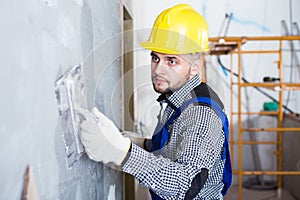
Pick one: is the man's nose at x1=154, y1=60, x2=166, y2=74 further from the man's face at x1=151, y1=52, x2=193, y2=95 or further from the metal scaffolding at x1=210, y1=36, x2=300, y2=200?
the metal scaffolding at x1=210, y1=36, x2=300, y2=200

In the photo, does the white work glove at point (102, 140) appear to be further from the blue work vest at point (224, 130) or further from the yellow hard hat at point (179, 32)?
the yellow hard hat at point (179, 32)

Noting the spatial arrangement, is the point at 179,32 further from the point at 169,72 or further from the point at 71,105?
the point at 71,105

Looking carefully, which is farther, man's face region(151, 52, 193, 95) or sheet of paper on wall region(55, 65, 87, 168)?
man's face region(151, 52, 193, 95)

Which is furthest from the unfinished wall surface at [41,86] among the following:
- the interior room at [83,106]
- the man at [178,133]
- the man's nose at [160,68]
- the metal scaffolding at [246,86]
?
the metal scaffolding at [246,86]

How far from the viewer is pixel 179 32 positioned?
1391mm

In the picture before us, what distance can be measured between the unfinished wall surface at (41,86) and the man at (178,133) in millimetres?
142

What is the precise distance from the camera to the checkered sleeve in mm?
983

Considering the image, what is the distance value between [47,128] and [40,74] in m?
0.11

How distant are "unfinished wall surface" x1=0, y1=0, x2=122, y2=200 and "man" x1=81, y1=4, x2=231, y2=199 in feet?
0.47

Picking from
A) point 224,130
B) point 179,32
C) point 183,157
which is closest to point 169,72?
point 179,32

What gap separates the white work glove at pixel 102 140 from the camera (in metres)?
0.90

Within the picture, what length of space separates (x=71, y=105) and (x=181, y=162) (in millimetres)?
366

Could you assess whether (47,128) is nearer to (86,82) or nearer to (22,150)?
(22,150)

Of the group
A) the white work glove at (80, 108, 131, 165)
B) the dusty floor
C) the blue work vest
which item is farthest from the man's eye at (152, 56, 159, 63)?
the dusty floor
